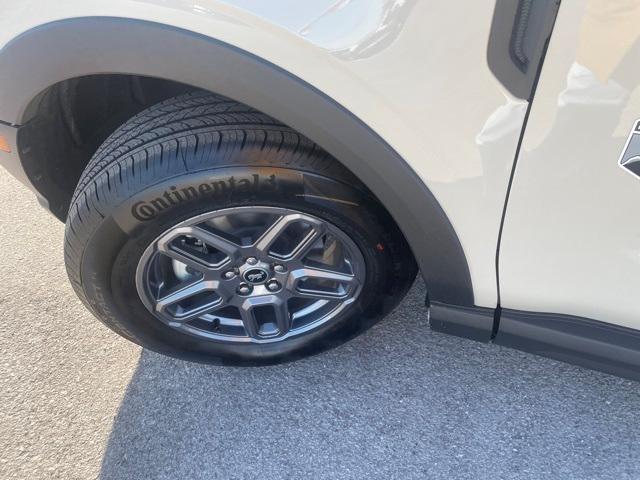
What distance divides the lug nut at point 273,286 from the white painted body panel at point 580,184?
1.88 ft

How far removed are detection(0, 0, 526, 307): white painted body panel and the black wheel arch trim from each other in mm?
19

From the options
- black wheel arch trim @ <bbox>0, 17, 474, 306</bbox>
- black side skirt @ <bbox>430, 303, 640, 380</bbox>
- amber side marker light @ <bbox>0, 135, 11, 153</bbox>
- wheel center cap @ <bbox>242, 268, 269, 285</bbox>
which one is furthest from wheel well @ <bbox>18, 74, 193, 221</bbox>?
black side skirt @ <bbox>430, 303, 640, 380</bbox>

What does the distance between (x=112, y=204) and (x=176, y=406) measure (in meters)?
0.71

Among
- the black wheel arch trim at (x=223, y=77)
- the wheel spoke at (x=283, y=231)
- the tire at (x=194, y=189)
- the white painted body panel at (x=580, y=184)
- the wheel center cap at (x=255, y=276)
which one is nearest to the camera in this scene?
the white painted body panel at (x=580, y=184)

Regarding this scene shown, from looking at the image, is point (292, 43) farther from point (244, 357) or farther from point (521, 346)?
point (244, 357)

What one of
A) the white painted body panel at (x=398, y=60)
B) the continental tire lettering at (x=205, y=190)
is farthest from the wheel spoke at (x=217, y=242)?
the white painted body panel at (x=398, y=60)

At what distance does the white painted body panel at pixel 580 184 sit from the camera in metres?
0.91

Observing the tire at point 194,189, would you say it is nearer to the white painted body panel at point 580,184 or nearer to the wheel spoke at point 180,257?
the wheel spoke at point 180,257

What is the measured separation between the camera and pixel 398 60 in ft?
3.33

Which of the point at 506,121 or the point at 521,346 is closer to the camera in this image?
the point at 506,121

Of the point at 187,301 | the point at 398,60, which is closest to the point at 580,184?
the point at 398,60

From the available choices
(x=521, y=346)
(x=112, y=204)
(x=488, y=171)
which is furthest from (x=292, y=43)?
(x=521, y=346)

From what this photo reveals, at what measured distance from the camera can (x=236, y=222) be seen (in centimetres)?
149

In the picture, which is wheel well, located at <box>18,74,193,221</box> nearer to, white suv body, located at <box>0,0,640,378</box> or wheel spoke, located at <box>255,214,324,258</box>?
white suv body, located at <box>0,0,640,378</box>
